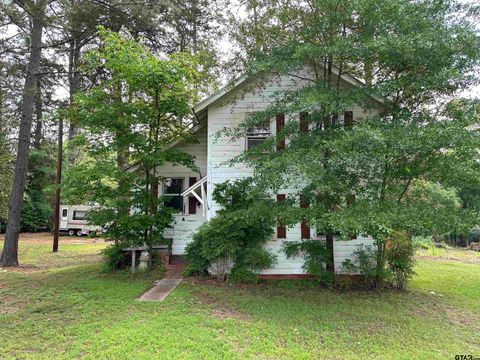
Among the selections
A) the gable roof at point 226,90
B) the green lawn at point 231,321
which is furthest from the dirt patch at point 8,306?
the gable roof at point 226,90

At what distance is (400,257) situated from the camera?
8.09 meters

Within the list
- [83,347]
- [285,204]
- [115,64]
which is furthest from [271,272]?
[115,64]

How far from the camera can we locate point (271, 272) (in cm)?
934

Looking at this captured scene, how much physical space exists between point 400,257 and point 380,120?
361 centimetres

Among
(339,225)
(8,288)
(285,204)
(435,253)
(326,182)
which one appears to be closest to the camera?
(339,225)

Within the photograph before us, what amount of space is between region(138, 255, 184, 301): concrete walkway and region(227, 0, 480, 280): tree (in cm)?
347

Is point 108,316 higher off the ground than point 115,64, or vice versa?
point 115,64

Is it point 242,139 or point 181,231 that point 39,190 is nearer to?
point 181,231

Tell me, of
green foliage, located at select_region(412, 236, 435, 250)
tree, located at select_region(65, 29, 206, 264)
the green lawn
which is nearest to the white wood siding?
tree, located at select_region(65, 29, 206, 264)

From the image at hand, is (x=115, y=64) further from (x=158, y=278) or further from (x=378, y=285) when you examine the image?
(x=378, y=285)

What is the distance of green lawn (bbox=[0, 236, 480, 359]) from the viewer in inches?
183

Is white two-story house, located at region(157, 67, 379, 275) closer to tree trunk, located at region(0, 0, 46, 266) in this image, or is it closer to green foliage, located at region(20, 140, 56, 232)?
tree trunk, located at region(0, 0, 46, 266)

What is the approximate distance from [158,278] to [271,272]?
3.28 meters

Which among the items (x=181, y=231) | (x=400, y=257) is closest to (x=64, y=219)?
(x=181, y=231)
